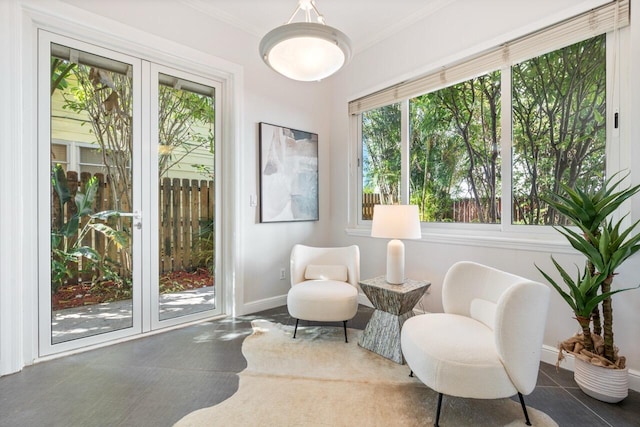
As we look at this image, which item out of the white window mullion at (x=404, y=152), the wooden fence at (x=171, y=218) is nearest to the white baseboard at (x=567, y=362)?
the white window mullion at (x=404, y=152)

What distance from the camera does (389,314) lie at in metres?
2.22

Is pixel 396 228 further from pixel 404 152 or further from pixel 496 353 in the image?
pixel 404 152

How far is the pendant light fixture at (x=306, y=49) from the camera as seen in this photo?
1.41m

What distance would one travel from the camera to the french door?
2.23m

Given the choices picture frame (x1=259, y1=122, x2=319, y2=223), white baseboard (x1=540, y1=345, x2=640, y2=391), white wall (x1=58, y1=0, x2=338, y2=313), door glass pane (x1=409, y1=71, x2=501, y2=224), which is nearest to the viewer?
white baseboard (x1=540, y1=345, x2=640, y2=391)

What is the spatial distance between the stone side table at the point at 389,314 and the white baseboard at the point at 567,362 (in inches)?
35.1

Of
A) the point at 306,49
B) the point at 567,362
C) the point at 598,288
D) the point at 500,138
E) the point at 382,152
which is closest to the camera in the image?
the point at 306,49

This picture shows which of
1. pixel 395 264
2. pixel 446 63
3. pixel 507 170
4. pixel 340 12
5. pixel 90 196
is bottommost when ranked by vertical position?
pixel 395 264

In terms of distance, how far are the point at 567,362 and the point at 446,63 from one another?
2413 millimetres

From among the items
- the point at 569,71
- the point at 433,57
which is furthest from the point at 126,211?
the point at 569,71

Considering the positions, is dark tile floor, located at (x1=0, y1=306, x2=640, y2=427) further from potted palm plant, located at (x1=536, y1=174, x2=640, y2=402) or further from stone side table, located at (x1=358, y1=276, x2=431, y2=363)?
stone side table, located at (x1=358, y1=276, x2=431, y2=363)

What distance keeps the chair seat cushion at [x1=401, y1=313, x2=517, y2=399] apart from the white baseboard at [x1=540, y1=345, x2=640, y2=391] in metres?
0.82

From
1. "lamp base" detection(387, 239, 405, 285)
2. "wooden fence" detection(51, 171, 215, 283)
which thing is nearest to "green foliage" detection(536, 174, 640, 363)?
"lamp base" detection(387, 239, 405, 285)

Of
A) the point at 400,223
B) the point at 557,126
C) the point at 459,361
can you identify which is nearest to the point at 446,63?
the point at 557,126
